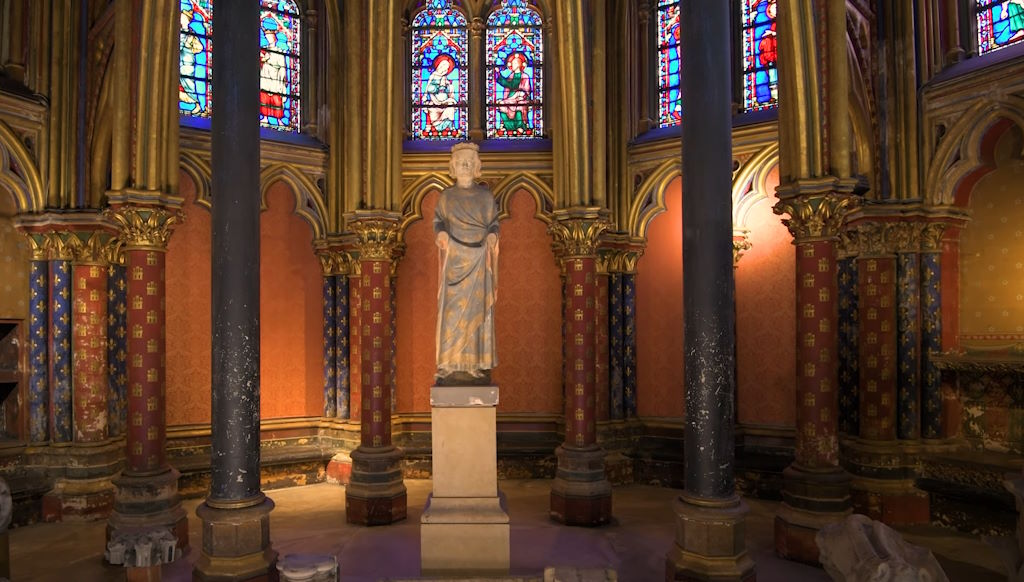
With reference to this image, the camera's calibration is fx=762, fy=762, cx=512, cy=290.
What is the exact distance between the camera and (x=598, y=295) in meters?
13.6

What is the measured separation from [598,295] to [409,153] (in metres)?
4.48

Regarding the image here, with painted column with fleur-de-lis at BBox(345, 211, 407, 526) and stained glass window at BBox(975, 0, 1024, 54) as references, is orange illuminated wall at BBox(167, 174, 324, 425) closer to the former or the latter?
painted column with fleur-de-lis at BBox(345, 211, 407, 526)

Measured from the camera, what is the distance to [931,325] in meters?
11.3

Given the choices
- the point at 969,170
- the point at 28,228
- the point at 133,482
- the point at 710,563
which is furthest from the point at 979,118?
the point at 28,228

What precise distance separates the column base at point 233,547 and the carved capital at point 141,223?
3806 millimetres

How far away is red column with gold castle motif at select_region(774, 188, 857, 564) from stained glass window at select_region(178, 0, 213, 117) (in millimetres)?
10155

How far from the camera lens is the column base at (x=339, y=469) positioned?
44.4 feet

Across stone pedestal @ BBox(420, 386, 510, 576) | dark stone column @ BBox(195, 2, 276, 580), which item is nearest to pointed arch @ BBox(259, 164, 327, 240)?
dark stone column @ BBox(195, 2, 276, 580)

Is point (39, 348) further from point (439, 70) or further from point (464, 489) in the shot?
point (439, 70)

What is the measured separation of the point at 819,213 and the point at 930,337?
3650 mm

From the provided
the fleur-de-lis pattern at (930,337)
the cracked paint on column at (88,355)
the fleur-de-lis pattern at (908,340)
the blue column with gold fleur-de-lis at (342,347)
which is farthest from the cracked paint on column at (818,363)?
the cracked paint on column at (88,355)

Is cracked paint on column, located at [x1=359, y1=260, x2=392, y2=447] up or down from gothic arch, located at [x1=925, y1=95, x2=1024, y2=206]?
down

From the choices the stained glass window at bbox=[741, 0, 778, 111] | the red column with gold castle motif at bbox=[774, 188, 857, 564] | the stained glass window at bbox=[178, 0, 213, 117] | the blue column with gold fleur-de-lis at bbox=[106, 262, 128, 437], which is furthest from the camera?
the stained glass window at bbox=[178, 0, 213, 117]

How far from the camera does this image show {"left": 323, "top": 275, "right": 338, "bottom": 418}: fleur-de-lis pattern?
14148mm
